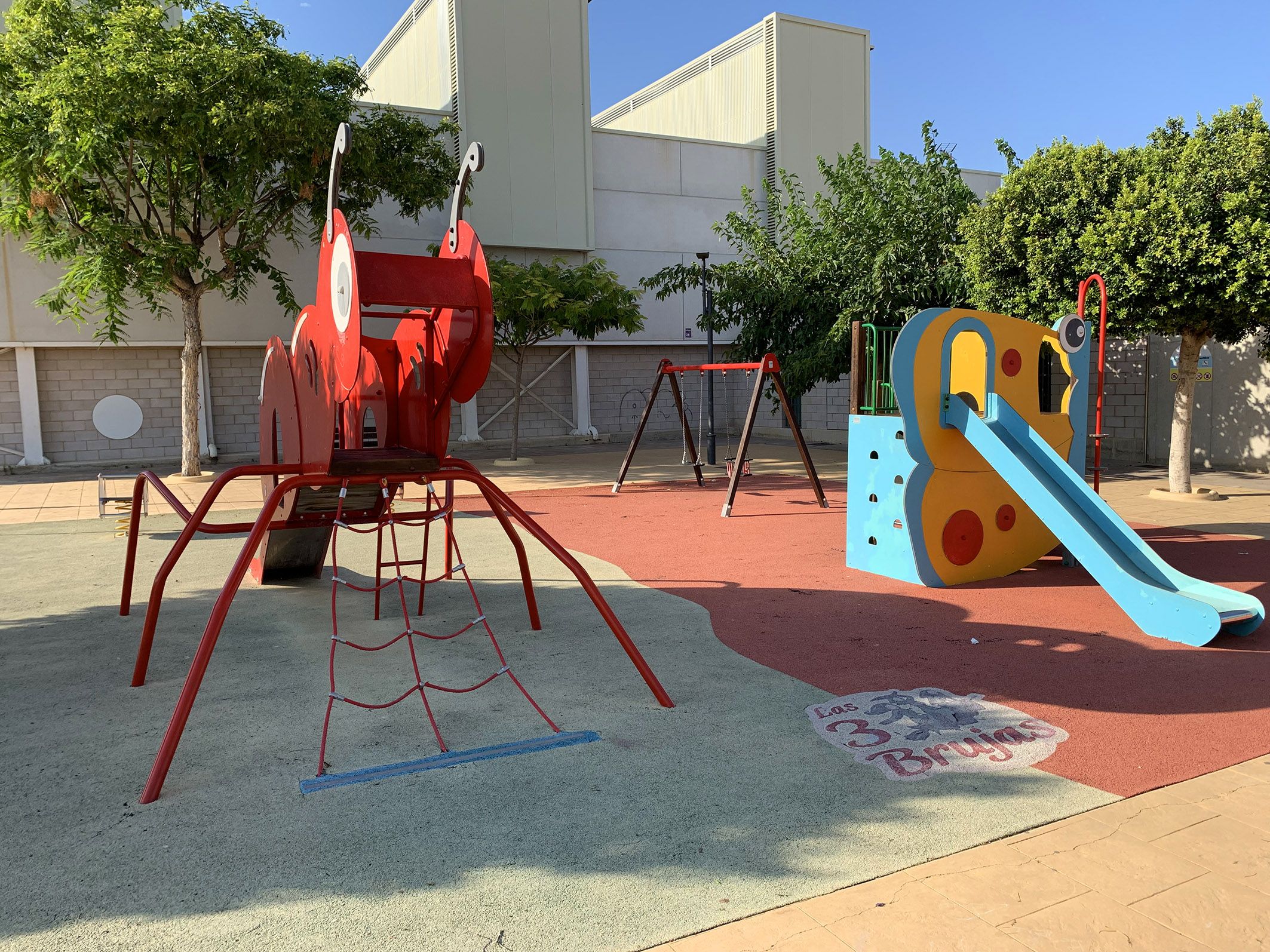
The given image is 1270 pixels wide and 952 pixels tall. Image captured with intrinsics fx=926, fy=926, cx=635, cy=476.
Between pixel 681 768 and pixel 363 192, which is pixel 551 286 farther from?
A: pixel 681 768

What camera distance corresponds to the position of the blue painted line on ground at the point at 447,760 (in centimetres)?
350

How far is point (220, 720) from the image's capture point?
419 centimetres

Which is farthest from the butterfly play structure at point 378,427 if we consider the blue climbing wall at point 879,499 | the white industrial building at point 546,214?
the white industrial building at point 546,214

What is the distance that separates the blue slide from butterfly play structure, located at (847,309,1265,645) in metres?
0.01

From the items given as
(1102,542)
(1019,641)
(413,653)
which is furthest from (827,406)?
(413,653)

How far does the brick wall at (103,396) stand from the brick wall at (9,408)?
36 centimetres

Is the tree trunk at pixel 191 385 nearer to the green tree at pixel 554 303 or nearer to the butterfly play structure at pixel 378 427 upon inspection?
the green tree at pixel 554 303

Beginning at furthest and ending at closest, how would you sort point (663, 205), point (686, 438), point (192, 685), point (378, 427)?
point (663, 205)
point (686, 438)
point (378, 427)
point (192, 685)

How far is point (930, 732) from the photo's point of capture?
12.9 feet

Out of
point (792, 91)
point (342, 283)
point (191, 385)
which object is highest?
point (792, 91)

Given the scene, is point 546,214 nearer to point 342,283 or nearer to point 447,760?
point 342,283

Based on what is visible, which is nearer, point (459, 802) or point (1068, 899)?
point (1068, 899)

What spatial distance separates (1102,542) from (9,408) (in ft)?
60.7

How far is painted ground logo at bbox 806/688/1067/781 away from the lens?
360 cm
